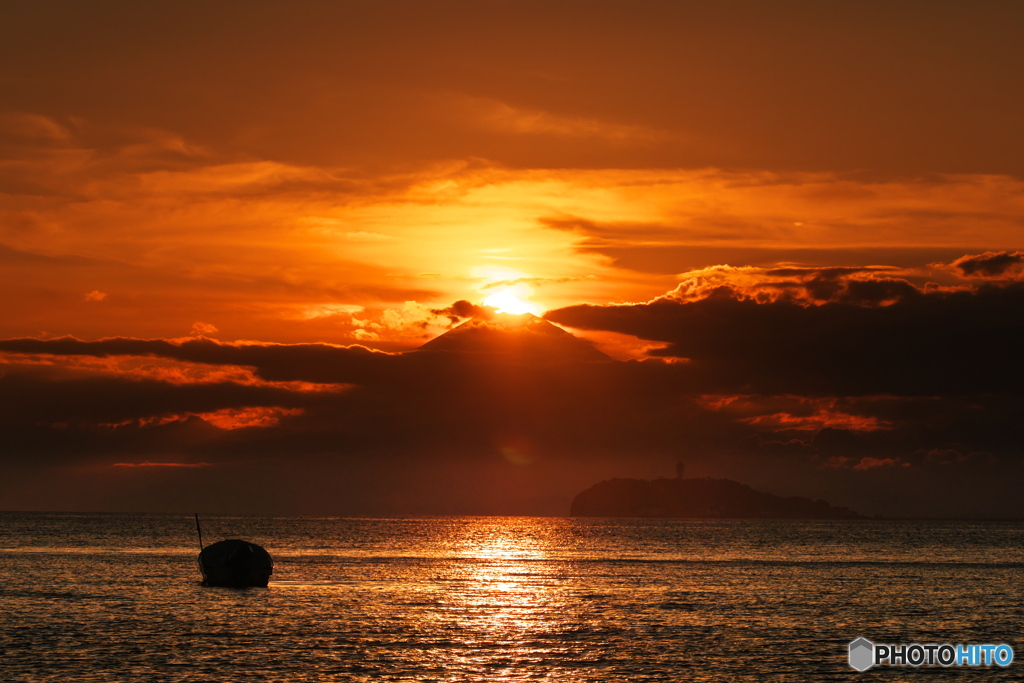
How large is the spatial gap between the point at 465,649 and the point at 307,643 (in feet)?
37.8

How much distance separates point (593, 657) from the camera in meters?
67.6

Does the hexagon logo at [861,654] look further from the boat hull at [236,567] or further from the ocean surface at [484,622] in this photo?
the boat hull at [236,567]

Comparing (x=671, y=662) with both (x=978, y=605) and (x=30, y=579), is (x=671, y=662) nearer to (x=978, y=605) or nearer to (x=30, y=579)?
(x=978, y=605)

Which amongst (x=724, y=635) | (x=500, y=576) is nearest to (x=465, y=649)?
(x=724, y=635)

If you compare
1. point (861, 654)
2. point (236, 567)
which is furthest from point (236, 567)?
point (861, 654)

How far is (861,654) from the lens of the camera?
2729 inches

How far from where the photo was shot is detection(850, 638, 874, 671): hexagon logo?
64.9m
